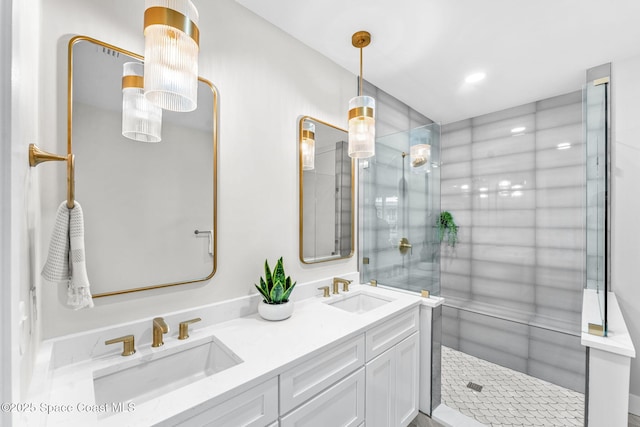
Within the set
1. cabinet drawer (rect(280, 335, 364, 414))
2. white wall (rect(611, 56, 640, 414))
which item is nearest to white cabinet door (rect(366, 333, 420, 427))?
cabinet drawer (rect(280, 335, 364, 414))

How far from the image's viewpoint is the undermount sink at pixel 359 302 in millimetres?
1965

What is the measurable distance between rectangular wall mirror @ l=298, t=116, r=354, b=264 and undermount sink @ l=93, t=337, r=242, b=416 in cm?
79

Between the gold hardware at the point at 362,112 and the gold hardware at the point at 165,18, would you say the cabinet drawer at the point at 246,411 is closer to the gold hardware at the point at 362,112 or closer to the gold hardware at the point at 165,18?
the gold hardware at the point at 165,18

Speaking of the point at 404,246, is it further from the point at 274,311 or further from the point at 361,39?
the point at 361,39

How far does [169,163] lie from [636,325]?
322cm

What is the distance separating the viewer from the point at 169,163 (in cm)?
128

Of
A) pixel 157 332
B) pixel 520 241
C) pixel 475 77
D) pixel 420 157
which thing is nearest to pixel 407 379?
pixel 157 332

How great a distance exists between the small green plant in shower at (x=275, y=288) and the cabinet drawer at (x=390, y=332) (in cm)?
48

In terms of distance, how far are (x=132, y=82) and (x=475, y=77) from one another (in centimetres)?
246

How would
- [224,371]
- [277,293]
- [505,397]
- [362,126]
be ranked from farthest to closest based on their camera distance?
[505,397] → [362,126] → [277,293] → [224,371]

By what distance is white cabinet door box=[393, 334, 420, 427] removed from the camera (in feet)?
5.51

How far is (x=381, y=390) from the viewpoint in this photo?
5.05 ft

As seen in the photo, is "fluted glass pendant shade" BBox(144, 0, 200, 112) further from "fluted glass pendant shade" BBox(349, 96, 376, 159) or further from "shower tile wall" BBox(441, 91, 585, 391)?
"shower tile wall" BBox(441, 91, 585, 391)

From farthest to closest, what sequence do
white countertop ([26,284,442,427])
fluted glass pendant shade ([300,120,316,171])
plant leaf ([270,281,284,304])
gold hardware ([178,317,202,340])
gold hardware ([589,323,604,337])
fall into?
fluted glass pendant shade ([300,120,316,171]) < plant leaf ([270,281,284,304]) < gold hardware ([589,323,604,337]) < gold hardware ([178,317,202,340]) < white countertop ([26,284,442,427])
